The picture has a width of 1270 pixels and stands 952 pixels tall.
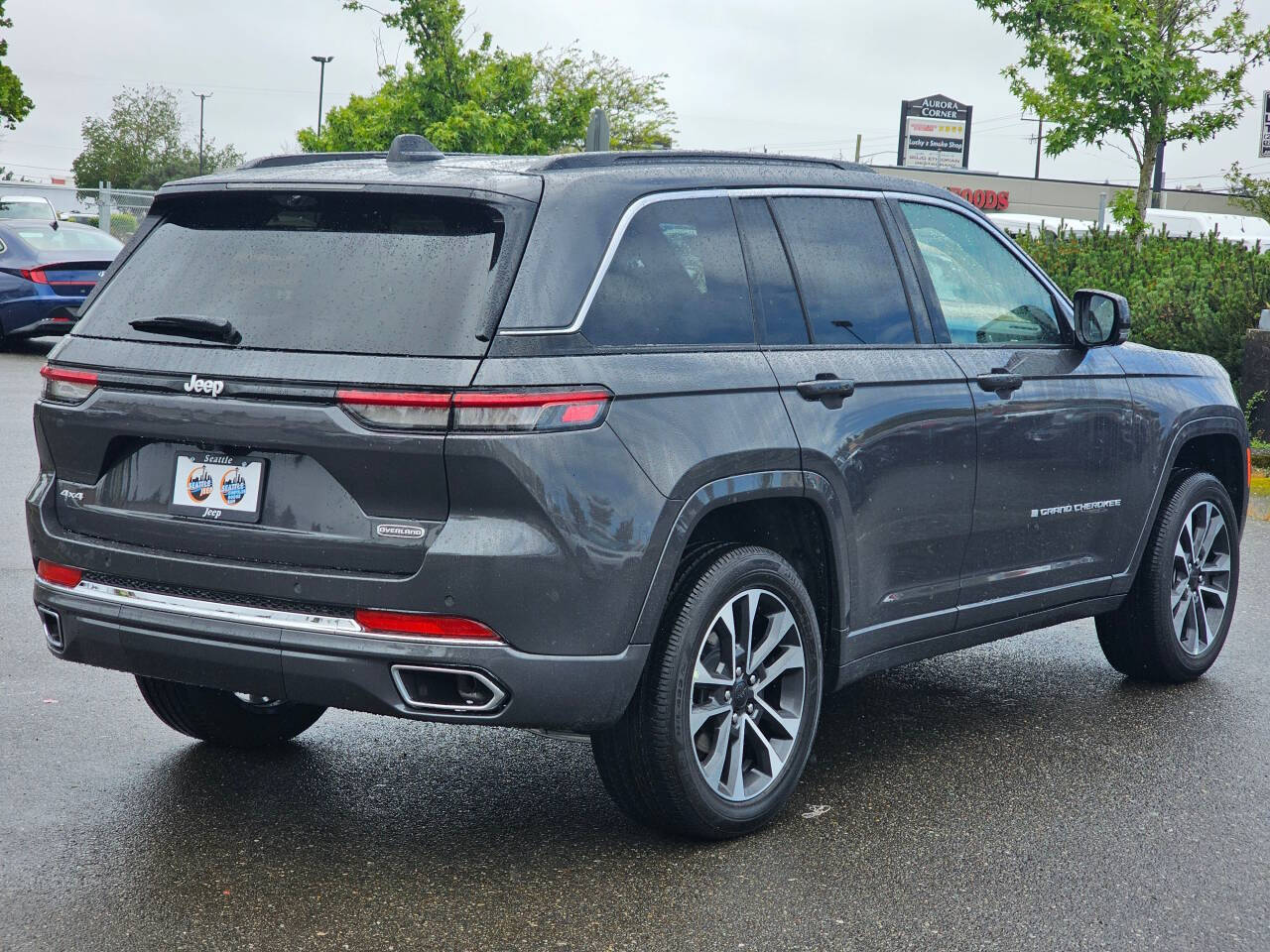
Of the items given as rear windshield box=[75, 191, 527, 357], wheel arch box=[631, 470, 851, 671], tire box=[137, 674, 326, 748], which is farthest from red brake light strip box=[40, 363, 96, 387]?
wheel arch box=[631, 470, 851, 671]

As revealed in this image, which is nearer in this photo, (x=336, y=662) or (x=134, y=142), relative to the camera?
(x=336, y=662)

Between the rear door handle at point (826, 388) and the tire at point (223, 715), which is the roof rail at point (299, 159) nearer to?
the rear door handle at point (826, 388)

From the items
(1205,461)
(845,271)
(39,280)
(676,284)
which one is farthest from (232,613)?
(39,280)

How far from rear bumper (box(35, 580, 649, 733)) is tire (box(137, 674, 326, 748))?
0.81m

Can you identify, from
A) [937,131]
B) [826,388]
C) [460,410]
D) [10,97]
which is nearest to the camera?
[460,410]

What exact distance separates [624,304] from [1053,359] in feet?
6.87

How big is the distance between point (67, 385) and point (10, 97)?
135 ft

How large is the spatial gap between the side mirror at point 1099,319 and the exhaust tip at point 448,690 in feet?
9.34

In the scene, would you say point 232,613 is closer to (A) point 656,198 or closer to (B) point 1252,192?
(A) point 656,198

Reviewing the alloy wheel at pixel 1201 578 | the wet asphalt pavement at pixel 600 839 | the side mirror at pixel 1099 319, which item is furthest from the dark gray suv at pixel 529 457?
the alloy wheel at pixel 1201 578

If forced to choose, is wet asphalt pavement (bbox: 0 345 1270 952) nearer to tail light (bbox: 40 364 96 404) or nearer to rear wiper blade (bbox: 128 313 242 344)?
tail light (bbox: 40 364 96 404)

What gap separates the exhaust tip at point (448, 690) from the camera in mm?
3680

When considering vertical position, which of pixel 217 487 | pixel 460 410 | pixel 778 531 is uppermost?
pixel 460 410

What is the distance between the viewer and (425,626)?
366cm
